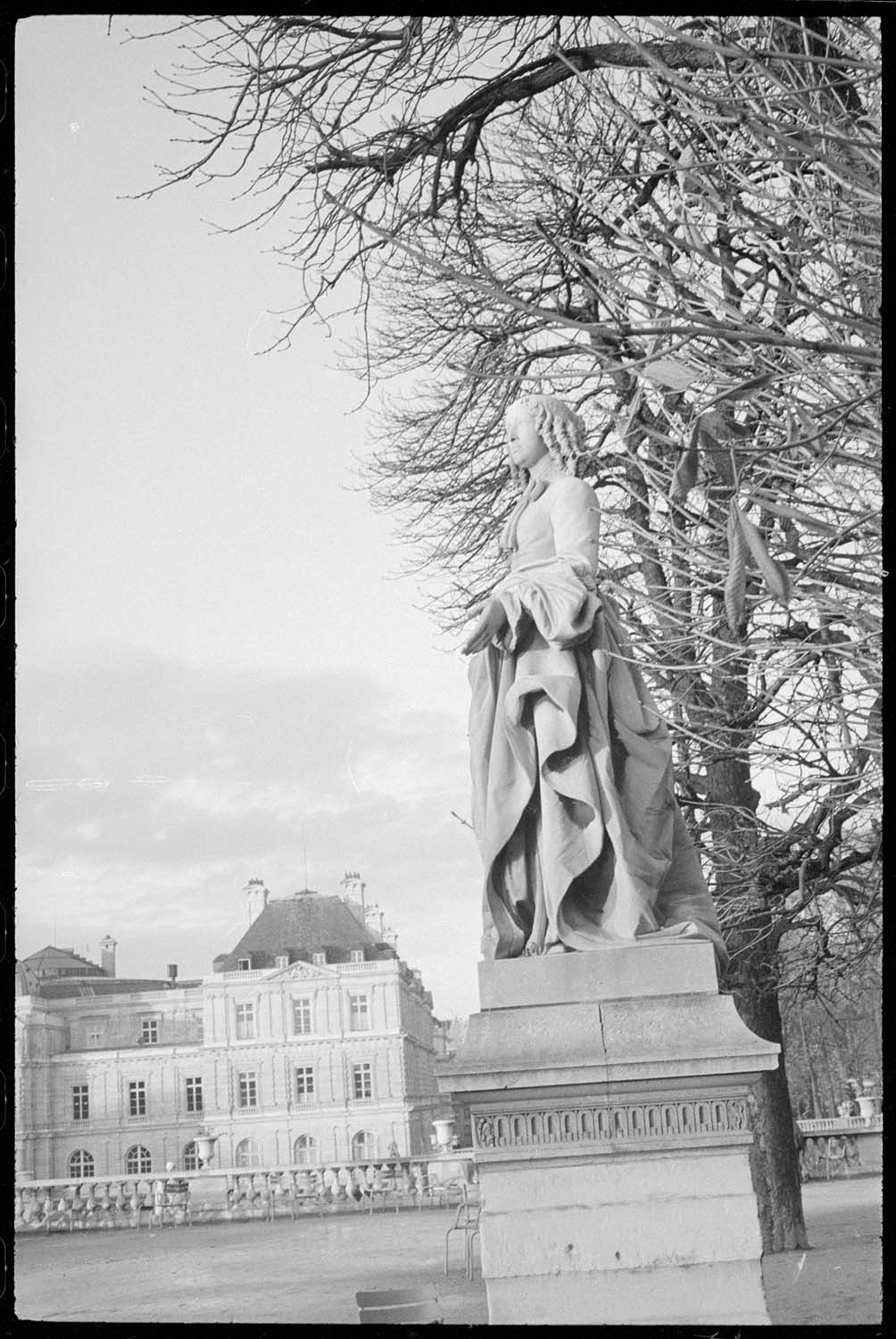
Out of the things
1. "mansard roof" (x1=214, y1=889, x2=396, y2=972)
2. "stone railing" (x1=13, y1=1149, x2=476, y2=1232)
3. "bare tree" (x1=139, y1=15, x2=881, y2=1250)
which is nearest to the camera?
"bare tree" (x1=139, y1=15, x2=881, y2=1250)

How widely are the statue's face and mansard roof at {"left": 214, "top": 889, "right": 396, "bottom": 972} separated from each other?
4340 centimetres

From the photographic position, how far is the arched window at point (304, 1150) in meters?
45.8

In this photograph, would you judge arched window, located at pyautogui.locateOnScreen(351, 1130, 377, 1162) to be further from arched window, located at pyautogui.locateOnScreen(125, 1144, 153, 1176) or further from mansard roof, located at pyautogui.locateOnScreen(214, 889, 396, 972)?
arched window, located at pyautogui.locateOnScreen(125, 1144, 153, 1176)

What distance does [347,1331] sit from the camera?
520 centimetres

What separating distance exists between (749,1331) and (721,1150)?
646 mm

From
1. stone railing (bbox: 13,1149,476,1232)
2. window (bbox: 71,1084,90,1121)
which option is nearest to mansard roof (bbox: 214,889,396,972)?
window (bbox: 71,1084,90,1121)

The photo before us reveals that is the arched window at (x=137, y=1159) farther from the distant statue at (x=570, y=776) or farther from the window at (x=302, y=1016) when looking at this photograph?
the distant statue at (x=570, y=776)

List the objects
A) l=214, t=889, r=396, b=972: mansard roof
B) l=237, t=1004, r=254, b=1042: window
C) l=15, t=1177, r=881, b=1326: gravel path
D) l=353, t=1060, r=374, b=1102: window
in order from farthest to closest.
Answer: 1. l=214, t=889, r=396, b=972: mansard roof
2. l=237, t=1004, r=254, b=1042: window
3. l=353, t=1060, r=374, b=1102: window
4. l=15, t=1177, r=881, b=1326: gravel path

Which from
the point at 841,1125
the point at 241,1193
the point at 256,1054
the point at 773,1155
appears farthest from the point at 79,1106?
the point at 773,1155

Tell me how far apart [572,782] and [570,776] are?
30 millimetres

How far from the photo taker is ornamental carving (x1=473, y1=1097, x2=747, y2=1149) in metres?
5.74

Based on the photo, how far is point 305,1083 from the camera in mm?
48062

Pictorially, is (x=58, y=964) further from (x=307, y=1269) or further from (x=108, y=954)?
(x=307, y=1269)

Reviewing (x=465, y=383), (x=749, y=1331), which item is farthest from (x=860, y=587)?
(x=465, y=383)
